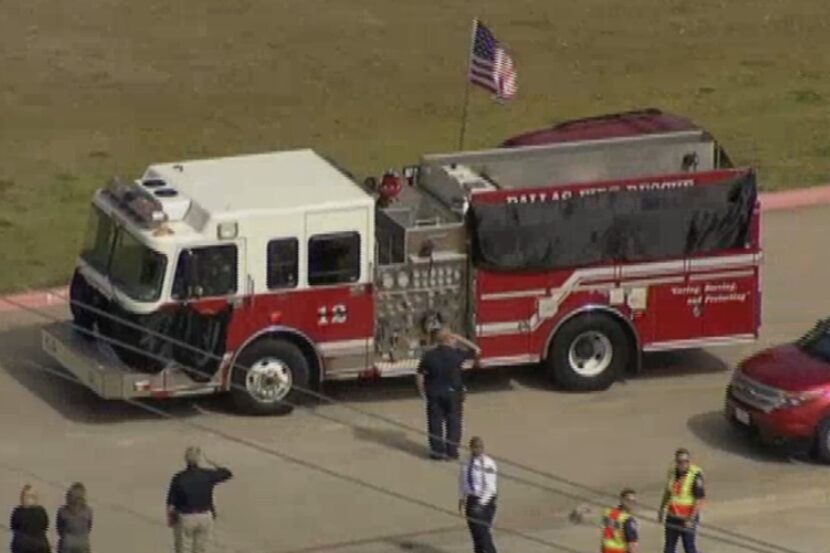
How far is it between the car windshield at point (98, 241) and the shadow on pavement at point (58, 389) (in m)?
1.25

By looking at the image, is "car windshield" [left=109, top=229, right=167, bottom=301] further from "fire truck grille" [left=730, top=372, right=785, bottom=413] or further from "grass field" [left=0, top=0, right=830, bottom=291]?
"fire truck grille" [left=730, top=372, right=785, bottom=413]

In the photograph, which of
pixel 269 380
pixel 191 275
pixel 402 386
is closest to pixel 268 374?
pixel 269 380

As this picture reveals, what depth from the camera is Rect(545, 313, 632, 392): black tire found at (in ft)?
Answer: 94.7

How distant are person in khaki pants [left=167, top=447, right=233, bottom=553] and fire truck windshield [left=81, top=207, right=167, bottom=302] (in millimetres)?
4498

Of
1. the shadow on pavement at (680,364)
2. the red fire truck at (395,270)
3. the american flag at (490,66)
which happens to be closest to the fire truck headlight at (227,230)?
the red fire truck at (395,270)

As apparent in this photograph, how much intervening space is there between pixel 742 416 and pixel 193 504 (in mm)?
6518

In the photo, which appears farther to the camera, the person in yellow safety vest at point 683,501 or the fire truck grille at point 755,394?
the fire truck grille at point 755,394

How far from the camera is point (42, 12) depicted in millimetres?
45219

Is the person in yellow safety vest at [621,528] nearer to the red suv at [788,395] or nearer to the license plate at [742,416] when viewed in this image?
the red suv at [788,395]

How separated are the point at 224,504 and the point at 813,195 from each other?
43.1 feet

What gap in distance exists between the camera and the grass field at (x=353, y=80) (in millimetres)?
38094

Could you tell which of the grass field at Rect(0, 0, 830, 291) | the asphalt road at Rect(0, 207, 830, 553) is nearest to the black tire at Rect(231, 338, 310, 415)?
the asphalt road at Rect(0, 207, 830, 553)

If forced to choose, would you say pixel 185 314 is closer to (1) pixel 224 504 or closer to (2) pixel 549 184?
(1) pixel 224 504

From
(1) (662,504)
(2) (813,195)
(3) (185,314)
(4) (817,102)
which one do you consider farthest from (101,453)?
(4) (817,102)
